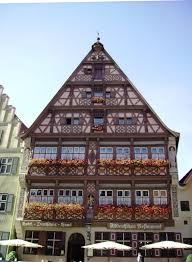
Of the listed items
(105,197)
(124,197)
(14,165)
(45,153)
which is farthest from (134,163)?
(14,165)

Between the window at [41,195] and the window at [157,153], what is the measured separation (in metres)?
8.02

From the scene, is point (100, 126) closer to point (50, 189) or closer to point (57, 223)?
point (50, 189)

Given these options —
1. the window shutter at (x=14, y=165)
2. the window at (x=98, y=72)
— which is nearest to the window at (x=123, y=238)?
the window shutter at (x=14, y=165)

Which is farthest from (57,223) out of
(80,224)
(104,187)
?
(104,187)

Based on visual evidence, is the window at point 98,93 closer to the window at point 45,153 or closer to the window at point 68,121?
the window at point 68,121

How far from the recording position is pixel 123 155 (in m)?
24.7

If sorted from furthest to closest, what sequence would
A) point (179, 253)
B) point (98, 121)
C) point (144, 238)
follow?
point (98, 121) → point (144, 238) → point (179, 253)

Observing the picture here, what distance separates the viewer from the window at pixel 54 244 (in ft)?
73.8

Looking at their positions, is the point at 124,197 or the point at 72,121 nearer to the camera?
the point at 124,197

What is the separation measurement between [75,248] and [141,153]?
8.36m

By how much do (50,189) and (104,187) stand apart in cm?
401

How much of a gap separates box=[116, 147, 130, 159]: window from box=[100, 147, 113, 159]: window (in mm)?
534

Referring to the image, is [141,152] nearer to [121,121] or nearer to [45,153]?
[121,121]

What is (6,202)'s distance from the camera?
80.0 ft
